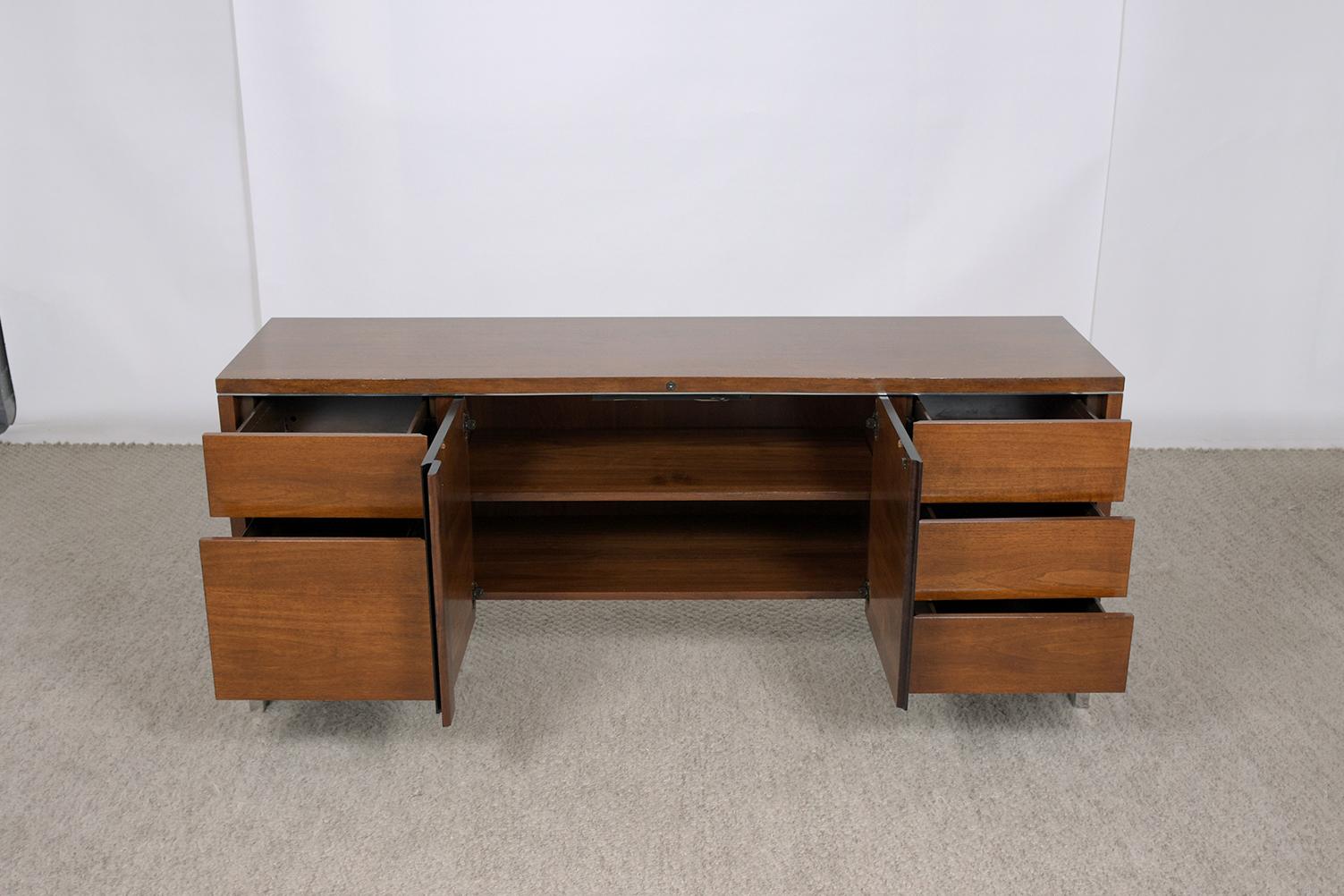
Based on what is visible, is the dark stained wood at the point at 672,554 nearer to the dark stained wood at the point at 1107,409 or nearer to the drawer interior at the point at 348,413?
the drawer interior at the point at 348,413

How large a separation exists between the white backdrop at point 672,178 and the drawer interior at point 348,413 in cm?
125

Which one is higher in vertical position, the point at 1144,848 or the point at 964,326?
the point at 964,326

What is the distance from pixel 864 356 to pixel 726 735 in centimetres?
73

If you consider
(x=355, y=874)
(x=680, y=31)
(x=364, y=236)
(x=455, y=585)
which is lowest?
(x=355, y=874)

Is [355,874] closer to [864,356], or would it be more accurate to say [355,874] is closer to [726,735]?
[726,735]

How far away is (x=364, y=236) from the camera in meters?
3.76


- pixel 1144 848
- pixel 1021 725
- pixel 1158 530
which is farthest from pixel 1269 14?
pixel 1144 848

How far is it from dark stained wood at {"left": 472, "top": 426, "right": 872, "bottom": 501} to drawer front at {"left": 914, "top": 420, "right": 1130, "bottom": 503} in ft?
0.95

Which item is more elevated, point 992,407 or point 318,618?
point 992,407

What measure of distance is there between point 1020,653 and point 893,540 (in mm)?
295

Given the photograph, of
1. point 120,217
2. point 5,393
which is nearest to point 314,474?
point 120,217

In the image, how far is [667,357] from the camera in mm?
2482

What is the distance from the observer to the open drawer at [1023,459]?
2.28 metres

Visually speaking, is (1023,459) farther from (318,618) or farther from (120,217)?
(120,217)
